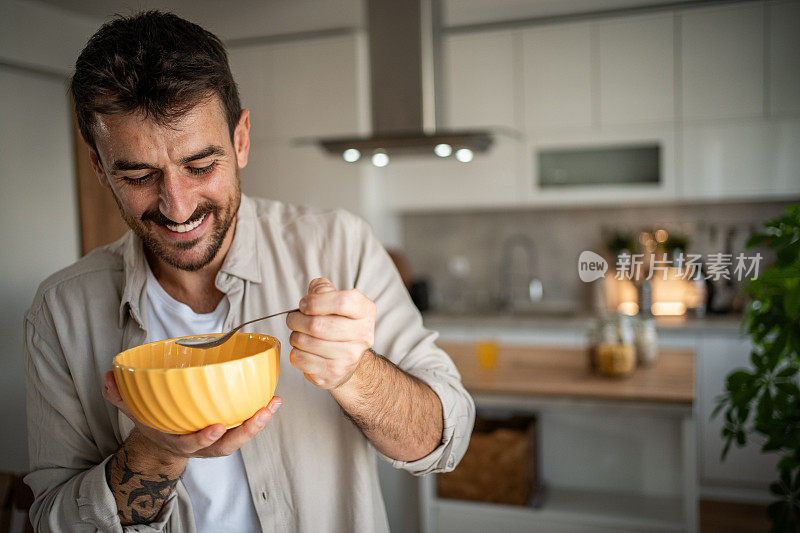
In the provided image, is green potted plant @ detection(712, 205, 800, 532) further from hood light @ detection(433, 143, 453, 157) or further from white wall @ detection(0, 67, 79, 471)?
hood light @ detection(433, 143, 453, 157)

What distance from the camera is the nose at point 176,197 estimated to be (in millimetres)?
599

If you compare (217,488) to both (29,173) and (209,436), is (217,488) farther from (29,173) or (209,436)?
(29,173)

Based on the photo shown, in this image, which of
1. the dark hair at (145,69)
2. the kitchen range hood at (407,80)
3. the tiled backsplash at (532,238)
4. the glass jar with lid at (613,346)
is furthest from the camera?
the tiled backsplash at (532,238)

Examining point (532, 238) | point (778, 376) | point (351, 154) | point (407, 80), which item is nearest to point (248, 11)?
point (778, 376)

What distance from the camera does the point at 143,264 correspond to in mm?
783

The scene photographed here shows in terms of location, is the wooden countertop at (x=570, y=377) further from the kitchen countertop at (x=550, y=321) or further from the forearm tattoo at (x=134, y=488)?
the forearm tattoo at (x=134, y=488)

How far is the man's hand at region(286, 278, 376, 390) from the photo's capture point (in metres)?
0.50

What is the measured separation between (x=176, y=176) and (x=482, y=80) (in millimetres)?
2525

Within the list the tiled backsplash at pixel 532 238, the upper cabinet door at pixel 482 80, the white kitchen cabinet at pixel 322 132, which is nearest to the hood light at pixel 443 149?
the white kitchen cabinet at pixel 322 132

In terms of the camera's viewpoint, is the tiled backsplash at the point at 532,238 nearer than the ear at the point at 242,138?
No

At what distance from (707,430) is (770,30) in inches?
90.4

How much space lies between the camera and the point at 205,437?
50cm

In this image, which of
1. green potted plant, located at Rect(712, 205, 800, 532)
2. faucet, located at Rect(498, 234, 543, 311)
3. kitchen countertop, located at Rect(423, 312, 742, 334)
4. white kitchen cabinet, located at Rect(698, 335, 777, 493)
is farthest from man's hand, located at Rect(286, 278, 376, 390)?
faucet, located at Rect(498, 234, 543, 311)

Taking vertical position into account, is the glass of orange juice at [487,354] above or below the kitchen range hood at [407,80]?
below
